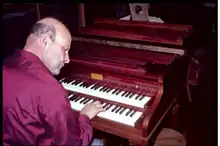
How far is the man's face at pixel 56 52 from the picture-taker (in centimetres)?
182

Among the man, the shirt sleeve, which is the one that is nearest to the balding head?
the man

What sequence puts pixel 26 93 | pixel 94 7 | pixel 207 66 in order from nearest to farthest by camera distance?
pixel 26 93
pixel 94 7
pixel 207 66

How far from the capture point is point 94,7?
14.6 ft

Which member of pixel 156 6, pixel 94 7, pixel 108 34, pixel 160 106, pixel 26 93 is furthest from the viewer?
pixel 156 6

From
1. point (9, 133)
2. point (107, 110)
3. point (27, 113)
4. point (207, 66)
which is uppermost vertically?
point (27, 113)

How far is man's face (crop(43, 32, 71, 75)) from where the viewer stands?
1822 mm

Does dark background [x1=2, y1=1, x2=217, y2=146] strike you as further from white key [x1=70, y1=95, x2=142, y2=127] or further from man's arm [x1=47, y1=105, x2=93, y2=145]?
man's arm [x1=47, y1=105, x2=93, y2=145]

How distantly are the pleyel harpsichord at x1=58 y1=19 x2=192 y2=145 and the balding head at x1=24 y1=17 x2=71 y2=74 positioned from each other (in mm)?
736

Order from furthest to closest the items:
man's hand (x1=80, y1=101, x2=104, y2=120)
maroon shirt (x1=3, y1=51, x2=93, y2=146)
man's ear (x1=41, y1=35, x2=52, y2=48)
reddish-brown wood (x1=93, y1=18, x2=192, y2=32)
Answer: reddish-brown wood (x1=93, y1=18, x2=192, y2=32) → man's hand (x1=80, y1=101, x2=104, y2=120) → man's ear (x1=41, y1=35, x2=52, y2=48) → maroon shirt (x1=3, y1=51, x2=93, y2=146)

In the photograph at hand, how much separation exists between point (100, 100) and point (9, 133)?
0.99 m

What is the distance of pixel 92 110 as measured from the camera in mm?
2248

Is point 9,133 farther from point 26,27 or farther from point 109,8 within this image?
point 109,8

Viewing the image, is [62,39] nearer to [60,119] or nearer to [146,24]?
[60,119]

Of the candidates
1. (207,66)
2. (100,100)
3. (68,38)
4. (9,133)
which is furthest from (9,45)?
(207,66)
